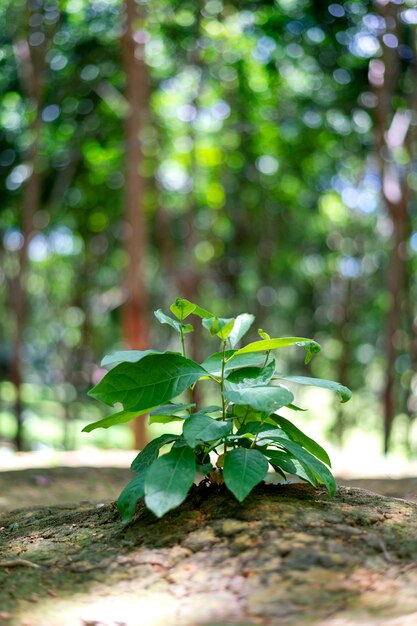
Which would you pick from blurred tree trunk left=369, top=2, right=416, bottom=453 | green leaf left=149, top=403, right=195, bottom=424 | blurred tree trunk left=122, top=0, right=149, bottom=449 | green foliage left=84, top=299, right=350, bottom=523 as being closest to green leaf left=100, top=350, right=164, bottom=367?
green foliage left=84, top=299, right=350, bottom=523

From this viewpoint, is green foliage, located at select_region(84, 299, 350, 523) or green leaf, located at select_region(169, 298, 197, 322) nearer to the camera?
green foliage, located at select_region(84, 299, 350, 523)

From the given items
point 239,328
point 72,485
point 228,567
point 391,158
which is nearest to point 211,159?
point 391,158

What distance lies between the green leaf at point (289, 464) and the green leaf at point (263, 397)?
22 cm

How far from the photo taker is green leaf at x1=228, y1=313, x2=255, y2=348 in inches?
127

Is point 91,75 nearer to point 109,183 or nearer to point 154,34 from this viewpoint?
point 154,34

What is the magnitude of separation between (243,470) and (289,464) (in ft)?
0.90

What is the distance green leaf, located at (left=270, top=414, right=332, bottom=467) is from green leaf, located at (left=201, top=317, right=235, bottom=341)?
1.53ft

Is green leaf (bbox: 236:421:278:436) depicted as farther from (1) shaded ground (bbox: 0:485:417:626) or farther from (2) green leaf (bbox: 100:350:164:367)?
(2) green leaf (bbox: 100:350:164:367)

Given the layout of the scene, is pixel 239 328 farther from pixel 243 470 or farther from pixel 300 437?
pixel 243 470

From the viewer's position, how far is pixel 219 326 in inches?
→ 115

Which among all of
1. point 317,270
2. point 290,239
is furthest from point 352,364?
point 290,239

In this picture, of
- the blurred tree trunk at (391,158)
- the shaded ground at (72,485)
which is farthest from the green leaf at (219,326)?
the blurred tree trunk at (391,158)

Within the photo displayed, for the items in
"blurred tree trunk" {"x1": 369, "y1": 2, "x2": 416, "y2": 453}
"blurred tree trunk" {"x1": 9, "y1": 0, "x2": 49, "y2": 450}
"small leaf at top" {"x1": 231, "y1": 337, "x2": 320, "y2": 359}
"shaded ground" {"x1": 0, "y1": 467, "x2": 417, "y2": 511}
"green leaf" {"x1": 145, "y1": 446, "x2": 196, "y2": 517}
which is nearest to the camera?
"green leaf" {"x1": 145, "y1": 446, "x2": 196, "y2": 517}

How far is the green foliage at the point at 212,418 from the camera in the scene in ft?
8.87
